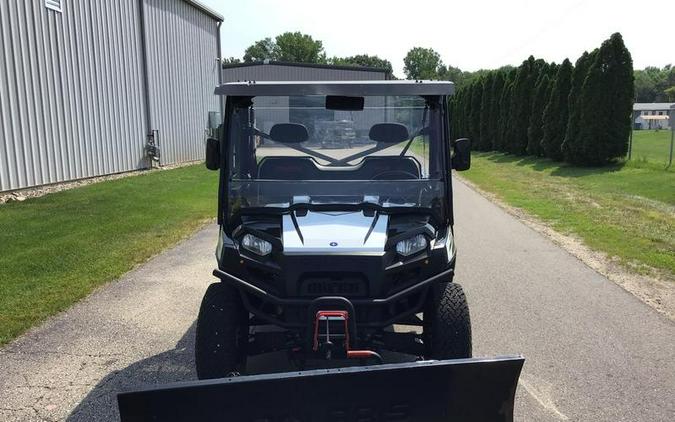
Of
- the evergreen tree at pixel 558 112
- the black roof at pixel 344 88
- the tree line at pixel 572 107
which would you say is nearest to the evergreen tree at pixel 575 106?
the tree line at pixel 572 107

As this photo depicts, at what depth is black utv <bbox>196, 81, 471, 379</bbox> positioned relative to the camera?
10.7 feet

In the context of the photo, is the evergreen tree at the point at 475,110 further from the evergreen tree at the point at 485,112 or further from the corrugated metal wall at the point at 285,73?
the corrugated metal wall at the point at 285,73

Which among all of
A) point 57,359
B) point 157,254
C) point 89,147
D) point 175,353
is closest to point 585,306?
point 175,353

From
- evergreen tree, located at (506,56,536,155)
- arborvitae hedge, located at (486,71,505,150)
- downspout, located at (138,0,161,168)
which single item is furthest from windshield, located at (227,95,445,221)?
arborvitae hedge, located at (486,71,505,150)

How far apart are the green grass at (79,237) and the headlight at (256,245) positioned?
243 centimetres

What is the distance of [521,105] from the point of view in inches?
998

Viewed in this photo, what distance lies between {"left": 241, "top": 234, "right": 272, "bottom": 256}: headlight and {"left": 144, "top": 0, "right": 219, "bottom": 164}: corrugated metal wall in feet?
55.5

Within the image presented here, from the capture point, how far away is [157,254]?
7.66 m

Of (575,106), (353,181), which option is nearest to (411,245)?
(353,181)

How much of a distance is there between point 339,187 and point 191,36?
70.7 feet

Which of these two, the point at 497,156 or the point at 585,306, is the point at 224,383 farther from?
the point at 497,156

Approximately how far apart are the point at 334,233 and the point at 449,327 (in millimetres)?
877

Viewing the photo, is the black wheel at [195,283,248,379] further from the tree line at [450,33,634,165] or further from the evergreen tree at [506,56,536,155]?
the evergreen tree at [506,56,536,155]

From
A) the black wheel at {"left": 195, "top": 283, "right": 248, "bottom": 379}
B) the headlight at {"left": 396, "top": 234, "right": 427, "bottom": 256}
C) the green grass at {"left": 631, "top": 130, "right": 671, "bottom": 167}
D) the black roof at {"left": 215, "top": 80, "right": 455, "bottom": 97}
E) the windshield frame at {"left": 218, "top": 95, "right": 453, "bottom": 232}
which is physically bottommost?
the green grass at {"left": 631, "top": 130, "right": 671, "bottom": 167}
